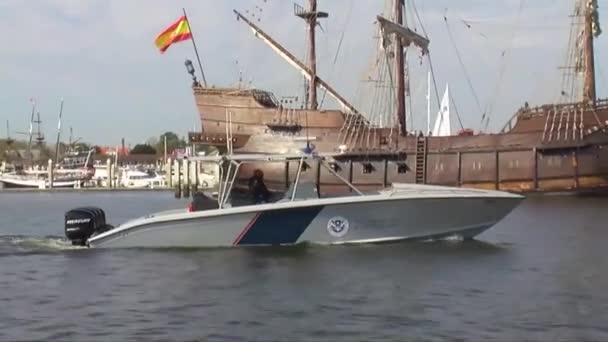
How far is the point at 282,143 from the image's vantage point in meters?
60.6

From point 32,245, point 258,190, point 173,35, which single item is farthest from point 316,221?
point 173,35

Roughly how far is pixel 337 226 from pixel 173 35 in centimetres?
1800

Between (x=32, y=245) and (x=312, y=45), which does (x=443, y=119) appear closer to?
(x=312, y=45)

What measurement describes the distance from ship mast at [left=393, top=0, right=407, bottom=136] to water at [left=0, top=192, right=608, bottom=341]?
36519 mm

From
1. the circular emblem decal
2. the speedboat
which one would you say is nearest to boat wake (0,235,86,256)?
the speedboat

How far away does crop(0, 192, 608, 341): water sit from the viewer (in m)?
13.5

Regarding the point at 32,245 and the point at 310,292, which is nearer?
the point at 310,292

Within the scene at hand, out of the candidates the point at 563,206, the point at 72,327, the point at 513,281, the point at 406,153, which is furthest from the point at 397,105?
the point at 72,327

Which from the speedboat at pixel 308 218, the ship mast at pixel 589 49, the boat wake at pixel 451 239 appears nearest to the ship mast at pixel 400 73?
the ship mast at pixel 589 49

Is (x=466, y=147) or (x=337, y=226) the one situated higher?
(x=466, y=147)

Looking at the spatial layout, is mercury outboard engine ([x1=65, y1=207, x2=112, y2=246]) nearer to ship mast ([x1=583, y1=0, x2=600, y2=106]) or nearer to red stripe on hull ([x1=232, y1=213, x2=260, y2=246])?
red stripe on hull ([x1=232, y1=213, x2=260, y2=246])

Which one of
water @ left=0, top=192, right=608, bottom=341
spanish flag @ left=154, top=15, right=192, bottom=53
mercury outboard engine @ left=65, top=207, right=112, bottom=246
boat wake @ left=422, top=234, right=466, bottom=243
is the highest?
spanish flag @ left=154, top=15, right=192, bottom=53

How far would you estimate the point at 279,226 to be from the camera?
20.7 metres

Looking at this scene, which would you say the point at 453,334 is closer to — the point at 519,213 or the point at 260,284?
the point at 260,284
